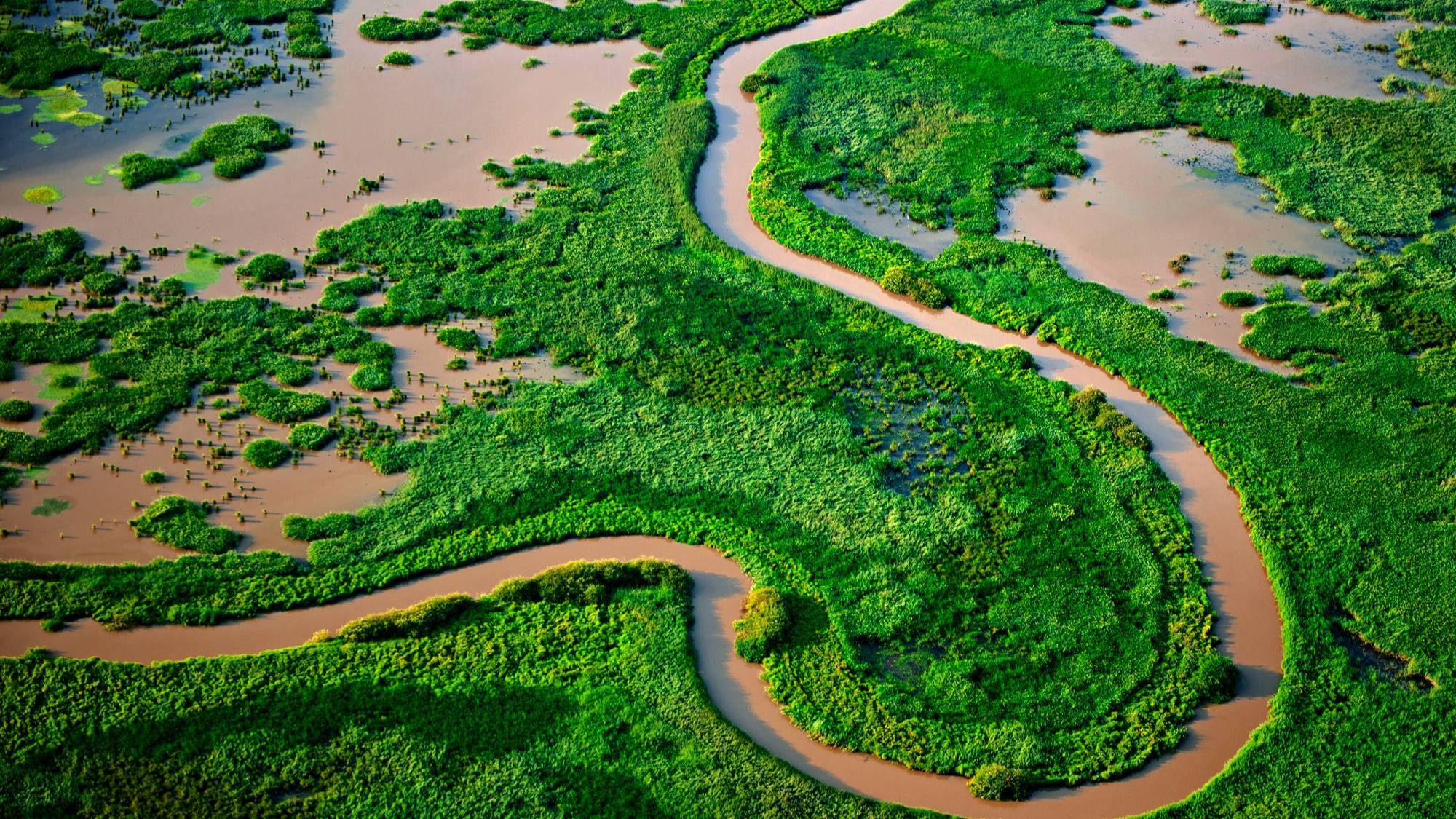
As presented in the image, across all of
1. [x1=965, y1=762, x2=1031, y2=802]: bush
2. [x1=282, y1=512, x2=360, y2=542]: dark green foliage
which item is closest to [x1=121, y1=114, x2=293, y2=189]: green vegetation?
[x1=282, y1=512, x2=360, y2=542]: dark green foliage

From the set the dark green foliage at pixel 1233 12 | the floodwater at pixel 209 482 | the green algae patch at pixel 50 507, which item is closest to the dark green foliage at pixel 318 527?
the floodwater at pixel 209 482

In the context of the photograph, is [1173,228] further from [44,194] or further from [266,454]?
[44,194]

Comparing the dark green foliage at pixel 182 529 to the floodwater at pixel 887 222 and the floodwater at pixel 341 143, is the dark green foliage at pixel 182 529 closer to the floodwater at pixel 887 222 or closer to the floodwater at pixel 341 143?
the floodwater at pixel 341 143

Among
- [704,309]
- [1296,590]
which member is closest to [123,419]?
[704,309]

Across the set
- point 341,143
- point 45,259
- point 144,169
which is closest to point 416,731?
point 45,259

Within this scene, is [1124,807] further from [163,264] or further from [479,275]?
[163,264]

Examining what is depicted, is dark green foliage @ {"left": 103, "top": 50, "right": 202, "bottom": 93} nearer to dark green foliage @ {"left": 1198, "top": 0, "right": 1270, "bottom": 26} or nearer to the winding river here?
the winding river
